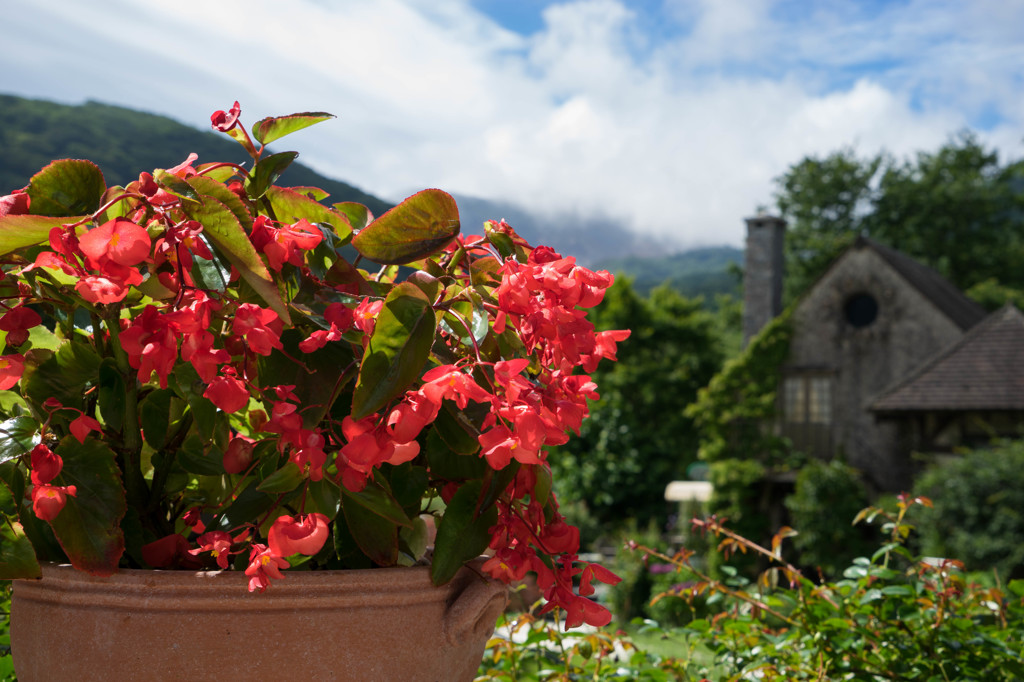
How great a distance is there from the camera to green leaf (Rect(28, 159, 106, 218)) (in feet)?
2.71

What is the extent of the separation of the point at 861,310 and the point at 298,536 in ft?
48.3

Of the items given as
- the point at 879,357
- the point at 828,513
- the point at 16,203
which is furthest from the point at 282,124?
the point at 879,357

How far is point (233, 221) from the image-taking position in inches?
28.8

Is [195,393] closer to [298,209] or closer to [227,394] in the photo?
[227,394]

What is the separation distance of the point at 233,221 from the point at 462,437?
30 cm

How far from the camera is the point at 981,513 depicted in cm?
963

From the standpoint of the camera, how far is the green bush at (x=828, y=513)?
12.3 m

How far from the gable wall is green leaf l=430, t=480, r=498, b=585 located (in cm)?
1381

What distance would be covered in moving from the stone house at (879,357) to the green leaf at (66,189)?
12.9 m

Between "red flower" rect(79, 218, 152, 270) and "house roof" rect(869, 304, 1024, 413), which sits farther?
"house roof" rect(869, 304, 1024, 413)

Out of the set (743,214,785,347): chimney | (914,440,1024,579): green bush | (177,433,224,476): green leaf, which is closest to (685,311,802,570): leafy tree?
(743,214,785,347): chimney

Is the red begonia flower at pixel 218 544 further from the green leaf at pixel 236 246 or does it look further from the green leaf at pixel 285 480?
the green leaf at pixel 236 246

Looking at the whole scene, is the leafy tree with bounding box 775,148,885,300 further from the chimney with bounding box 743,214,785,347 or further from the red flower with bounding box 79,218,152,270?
the red flower with bounding box 79,218,152,270

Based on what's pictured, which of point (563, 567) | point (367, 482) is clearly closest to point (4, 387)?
point (367, 482)
